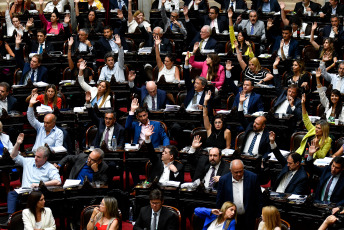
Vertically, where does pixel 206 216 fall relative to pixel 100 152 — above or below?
below

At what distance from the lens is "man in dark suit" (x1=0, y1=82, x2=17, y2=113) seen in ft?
38.0

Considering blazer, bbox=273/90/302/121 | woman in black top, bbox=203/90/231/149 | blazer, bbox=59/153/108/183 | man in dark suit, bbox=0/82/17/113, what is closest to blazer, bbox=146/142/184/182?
blazer, bbox=59/153/108/183

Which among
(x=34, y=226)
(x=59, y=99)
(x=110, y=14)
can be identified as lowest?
(x=34, y=226)

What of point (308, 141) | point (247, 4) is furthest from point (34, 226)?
point (247, 4)

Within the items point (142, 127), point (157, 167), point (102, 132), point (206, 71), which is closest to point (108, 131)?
point (102, 132)

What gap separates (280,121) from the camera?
35.4 ft

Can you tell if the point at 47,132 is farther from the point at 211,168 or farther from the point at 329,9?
the point at 329,9

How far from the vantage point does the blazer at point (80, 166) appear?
9.59 metres

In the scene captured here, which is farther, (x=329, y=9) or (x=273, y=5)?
(x=273, y=5)

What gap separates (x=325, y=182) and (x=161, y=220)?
1.99 meters

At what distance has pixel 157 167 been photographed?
32.1 feet

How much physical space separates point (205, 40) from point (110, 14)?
2.43m

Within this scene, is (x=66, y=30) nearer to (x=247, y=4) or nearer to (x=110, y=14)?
(x=110, y=14)

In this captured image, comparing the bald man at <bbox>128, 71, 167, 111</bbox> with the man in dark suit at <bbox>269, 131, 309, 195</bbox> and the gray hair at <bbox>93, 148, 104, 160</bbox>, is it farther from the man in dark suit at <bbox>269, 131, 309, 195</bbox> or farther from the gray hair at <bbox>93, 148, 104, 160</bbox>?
the man in dark suit at <bbox>269, 131, 309, 195</bbox>
